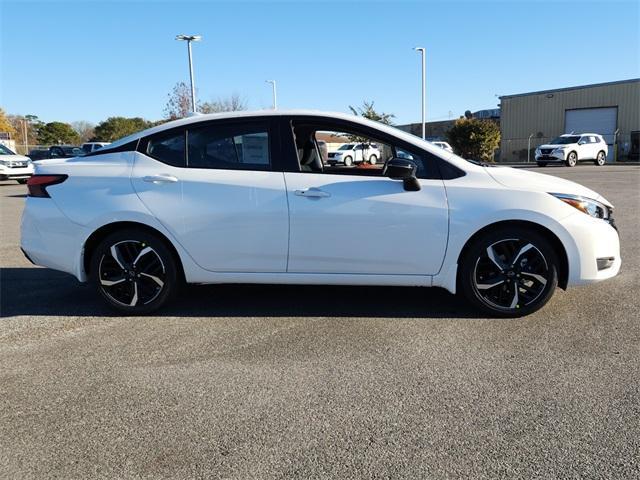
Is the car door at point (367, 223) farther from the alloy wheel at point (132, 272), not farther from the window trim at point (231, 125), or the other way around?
the alloy wheel at point (132, 272)

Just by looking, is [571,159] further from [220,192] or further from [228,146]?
[220,192]

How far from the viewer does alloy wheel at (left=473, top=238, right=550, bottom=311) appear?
430 cm

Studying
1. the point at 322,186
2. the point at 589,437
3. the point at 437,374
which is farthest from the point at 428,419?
the point at 322,186

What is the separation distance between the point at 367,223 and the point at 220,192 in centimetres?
121

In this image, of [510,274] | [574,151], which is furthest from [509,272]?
[574,151]

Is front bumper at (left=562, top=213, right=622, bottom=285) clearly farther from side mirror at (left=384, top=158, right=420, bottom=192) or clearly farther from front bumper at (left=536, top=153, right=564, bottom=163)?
front bumper at (left=536, top=153, right=564, bottom=163)

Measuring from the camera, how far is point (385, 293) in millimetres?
5191

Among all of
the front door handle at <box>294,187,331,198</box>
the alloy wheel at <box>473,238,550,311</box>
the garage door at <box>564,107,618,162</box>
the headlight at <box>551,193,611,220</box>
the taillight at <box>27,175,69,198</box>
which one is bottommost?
the alloy wheel at <box>473,238,550,311</box>

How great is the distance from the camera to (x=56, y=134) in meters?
73.3

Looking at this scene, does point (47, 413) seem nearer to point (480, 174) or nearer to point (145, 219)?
point (145, 219)

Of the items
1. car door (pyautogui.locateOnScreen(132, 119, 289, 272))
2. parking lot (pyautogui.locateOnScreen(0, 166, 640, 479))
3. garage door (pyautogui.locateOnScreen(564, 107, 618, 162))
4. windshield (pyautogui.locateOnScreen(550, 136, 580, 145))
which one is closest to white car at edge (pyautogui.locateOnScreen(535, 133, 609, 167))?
windshield (pyautogui.locateOnScreen(550, 136, 580, 145))

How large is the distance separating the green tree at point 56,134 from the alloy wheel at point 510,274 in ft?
257

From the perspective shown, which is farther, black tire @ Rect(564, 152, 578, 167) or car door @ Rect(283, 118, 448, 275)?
black tire @ Rect(564, 152, 578, 167)

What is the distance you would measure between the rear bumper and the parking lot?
47 centimetres
